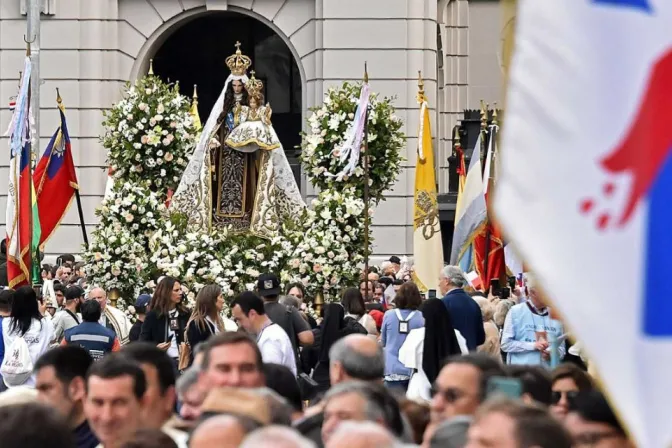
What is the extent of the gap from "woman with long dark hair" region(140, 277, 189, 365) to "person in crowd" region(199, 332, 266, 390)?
6958 mm

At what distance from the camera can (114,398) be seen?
6.98 meters

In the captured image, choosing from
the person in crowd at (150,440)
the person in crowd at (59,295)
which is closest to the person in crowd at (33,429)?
the person in crowd at (150,440)

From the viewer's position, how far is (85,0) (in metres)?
30.1

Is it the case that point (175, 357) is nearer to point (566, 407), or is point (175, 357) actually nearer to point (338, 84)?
point (566, 407)

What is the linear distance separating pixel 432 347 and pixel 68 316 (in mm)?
4343

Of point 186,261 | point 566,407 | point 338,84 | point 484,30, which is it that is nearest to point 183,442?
point 566,407

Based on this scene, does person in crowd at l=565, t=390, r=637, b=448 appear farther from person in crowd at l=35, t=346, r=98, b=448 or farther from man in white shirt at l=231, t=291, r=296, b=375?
man in white shirt at l=231, t=291, r=296, b=375

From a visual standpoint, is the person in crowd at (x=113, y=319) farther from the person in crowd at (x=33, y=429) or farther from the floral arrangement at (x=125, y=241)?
the person in crowd at (x=33, y=429)

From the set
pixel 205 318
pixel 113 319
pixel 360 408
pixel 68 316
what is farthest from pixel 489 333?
pixel 360 408

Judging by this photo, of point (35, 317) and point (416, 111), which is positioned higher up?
point (416, 111)

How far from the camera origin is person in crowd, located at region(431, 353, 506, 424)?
284 inches

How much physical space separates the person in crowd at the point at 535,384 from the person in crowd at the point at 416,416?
411 millimetres

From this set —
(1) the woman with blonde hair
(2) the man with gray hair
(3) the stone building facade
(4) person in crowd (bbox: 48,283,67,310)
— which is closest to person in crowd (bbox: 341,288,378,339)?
(2) the man with gray hair

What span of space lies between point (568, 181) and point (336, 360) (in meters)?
4.91
